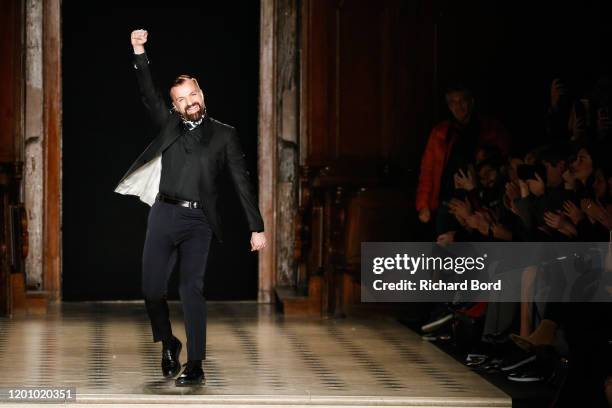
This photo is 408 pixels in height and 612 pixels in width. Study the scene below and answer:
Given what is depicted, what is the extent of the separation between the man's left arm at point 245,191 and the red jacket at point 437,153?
2.36 metres

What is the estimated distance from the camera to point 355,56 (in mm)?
8617

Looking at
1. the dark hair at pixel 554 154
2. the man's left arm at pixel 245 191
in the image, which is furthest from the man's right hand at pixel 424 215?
the man's left arm at pixel 245 191

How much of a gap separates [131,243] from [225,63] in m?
1.47

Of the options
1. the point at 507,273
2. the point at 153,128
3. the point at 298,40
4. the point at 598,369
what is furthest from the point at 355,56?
the point at 598,369

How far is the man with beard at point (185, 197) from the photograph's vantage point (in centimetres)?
→ 561

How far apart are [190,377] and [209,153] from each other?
3.13 ft

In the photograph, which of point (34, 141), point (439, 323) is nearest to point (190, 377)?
point (439, 323)

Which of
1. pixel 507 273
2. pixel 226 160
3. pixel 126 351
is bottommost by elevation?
pixel 126 351

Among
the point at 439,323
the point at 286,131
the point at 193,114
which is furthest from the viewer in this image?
the point at 286,131

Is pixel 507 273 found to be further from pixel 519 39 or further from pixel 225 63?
Result: pixel 225 63

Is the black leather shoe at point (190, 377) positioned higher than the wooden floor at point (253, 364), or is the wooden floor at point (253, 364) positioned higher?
the black leather shoe at point (190, 377)

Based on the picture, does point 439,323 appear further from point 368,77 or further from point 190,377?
point 190,377

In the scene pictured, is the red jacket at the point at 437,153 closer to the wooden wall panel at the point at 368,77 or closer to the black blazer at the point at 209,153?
the wooden wall panel at the point at 368,77

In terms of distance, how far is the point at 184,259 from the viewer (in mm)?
5637
